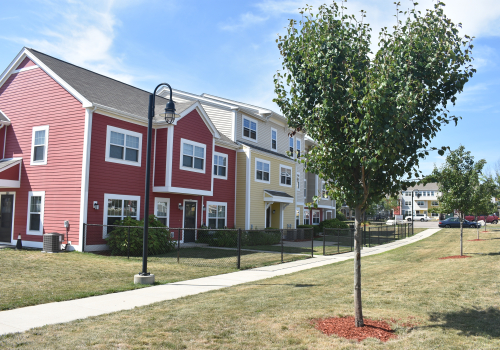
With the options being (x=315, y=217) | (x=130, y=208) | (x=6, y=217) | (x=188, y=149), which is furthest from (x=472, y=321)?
(x=315, y=217)

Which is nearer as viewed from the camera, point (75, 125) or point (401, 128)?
point (401, 128)

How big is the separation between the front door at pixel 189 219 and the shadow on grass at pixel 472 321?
16.0 m

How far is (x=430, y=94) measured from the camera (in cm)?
616

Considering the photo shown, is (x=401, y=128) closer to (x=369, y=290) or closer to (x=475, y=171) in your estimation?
(x=369, y=290)

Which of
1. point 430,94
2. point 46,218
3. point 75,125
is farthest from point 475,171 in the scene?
point 46,218

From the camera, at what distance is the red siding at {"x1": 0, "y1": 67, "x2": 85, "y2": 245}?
1641 centimetres

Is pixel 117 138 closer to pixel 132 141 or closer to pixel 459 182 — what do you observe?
pixel 132 141

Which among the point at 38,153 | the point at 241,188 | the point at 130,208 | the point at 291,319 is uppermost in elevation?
the point at 38,153

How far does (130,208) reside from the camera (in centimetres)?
1803

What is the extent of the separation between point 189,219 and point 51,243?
7783mm

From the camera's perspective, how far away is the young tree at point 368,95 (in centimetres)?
574

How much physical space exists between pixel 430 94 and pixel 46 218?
16.5m

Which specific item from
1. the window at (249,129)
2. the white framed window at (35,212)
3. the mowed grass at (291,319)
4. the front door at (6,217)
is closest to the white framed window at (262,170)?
the window at (249,129)

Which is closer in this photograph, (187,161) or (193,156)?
(187,161)
